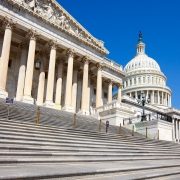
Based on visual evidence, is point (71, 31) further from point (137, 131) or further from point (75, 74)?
point (137, 131)

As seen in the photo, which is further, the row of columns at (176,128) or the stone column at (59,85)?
the row of columns at (176,128)

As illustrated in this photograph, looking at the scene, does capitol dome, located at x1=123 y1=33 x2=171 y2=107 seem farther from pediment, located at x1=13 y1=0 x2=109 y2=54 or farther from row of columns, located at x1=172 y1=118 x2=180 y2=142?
pediment, located at x1=13 y1=0 x2=109 y2=54

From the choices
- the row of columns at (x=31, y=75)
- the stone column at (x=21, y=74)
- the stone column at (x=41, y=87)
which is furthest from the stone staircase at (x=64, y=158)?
the stone column at (x=41, y=87)

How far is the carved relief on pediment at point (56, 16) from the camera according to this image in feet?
115

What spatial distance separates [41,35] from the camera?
3550 centimetres

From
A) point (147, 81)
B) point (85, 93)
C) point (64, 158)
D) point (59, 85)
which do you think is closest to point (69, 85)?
point (59, 85)

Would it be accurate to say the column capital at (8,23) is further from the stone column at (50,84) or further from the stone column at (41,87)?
the stone column at (41,87)

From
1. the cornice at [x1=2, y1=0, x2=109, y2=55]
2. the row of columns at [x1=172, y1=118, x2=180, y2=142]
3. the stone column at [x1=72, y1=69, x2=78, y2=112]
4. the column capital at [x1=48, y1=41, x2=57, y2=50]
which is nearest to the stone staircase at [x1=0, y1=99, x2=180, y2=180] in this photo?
the column capital at [x1=48, y1=41, x2=57, y2=50]

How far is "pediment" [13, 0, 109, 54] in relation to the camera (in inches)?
1386

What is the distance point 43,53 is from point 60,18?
562 cm

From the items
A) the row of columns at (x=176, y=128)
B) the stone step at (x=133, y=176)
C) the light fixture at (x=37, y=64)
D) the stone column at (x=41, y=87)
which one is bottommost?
the stone step at (x=133, y=176)

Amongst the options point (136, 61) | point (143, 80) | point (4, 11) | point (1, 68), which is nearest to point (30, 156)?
point (1, 68)

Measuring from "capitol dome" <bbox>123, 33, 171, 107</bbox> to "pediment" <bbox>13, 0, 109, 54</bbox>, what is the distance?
6841cm

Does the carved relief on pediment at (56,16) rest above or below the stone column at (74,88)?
above
